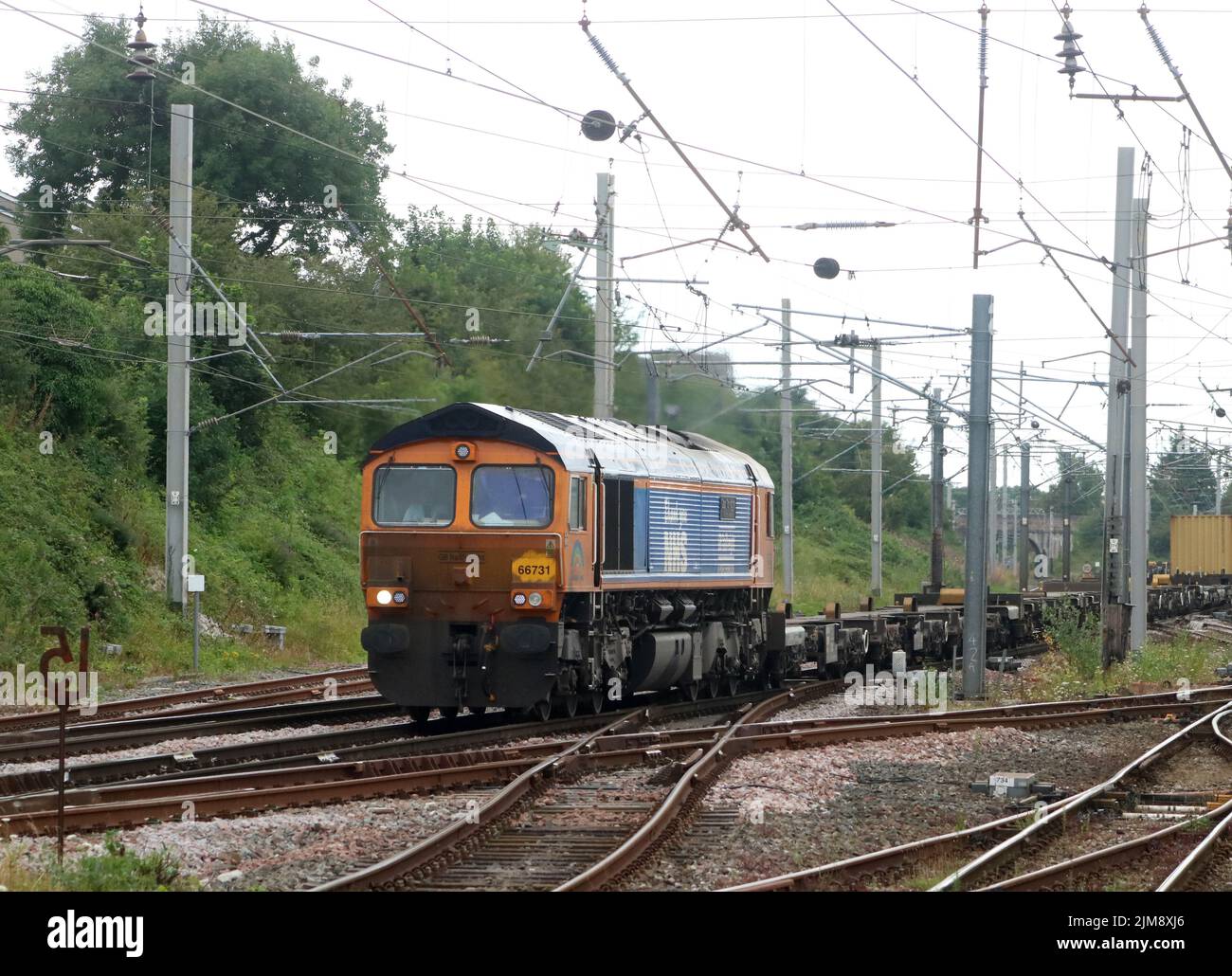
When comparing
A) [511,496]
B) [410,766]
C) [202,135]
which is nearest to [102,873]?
[410,766]

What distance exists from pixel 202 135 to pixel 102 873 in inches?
1565

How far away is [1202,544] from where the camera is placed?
62969 mm

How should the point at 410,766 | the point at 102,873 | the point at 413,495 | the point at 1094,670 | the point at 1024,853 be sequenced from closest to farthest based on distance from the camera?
the point at 102,873 → the point at 1024,853 → the point at 410,766 → the point at 413,495 → the point at 1094,670

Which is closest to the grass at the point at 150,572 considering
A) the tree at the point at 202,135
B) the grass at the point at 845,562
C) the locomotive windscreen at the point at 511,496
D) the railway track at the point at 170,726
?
the railway track at the point at 170,726

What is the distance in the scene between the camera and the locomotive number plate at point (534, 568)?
59.3 ft

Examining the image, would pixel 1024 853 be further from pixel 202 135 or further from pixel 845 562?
pixel 845 562

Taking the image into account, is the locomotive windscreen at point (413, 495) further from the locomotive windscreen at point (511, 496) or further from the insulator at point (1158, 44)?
the insulator at point (1158, 44)

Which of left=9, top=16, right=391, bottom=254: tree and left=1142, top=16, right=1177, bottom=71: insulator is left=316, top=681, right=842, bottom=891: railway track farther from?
left=9, top=16, right=391, bottom=254: tree

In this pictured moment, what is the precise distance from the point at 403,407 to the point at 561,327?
7181 millimetres

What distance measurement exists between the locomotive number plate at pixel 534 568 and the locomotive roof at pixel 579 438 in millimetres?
1110

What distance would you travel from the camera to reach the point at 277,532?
36219 mm

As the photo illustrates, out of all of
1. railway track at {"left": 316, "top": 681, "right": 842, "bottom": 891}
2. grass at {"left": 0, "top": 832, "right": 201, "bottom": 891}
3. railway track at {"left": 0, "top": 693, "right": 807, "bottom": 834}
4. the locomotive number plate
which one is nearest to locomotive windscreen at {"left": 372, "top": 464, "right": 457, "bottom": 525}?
the locomotive number plate

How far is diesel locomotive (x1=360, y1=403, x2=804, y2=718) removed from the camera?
714 inches

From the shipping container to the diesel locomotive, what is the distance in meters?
46.9
